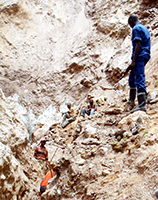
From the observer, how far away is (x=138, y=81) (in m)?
3.29

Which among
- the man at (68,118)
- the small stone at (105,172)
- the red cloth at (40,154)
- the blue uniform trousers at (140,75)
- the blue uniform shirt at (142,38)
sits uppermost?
the blue uniform shirt at (142,38)

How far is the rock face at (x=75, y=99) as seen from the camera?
2.36 meters

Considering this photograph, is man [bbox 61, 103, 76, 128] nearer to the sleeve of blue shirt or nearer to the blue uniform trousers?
the blue uniform trousers

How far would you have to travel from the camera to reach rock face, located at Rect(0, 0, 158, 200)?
2361 millimetres

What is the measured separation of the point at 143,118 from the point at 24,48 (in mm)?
9315

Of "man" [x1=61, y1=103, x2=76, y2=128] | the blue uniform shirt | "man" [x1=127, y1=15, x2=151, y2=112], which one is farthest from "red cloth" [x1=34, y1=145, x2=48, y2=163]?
the blue uniform shirt

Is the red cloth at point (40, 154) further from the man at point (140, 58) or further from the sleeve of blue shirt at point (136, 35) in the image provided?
the sleeve of blue shirt at point (136, 35)

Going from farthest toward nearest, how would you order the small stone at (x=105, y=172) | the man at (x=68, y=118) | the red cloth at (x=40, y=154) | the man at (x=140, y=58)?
the man at (x=68, y=118)
the red cloth at (x=40, y=154)
the man at (x=140, y=58)
the small stone at (x=105, y=172)

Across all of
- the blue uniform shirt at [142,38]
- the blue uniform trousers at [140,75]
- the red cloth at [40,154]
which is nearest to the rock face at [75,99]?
the red cloth at [40,154]

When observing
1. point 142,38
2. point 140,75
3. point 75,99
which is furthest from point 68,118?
point 142,38

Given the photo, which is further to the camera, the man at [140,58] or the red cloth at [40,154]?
the red cloth at [40,154]

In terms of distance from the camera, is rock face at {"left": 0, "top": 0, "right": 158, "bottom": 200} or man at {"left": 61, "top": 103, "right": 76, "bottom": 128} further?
man at {"left": 61, "top": 103, "right": 76, "bottom": 128}

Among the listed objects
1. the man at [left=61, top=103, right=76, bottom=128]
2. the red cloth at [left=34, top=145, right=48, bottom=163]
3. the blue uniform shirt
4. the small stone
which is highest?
the blue uniform shirt

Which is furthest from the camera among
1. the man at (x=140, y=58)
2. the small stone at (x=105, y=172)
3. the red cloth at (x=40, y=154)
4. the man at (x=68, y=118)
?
the man at (x=68, y=118)
